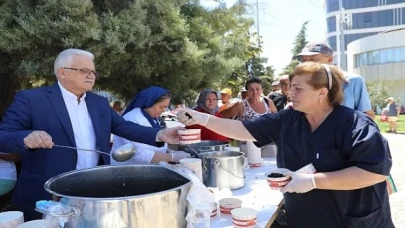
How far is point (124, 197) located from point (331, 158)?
2.79ft

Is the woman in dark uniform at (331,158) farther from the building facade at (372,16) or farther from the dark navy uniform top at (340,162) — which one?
the building facade at (372,16)

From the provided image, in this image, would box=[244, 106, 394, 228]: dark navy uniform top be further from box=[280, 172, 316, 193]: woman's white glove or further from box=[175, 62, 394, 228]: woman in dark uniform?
box=[280, 172, 316, 193]: woman's white glove

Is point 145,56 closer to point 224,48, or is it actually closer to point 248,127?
point 224,48

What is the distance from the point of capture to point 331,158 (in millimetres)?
1371

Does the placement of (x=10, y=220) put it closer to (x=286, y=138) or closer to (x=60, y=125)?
(x=60, y=125)

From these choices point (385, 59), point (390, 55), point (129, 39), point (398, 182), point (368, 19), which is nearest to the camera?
point (129, 39)

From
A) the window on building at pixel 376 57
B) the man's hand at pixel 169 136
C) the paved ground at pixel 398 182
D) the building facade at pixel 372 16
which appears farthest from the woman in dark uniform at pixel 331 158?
the building facade at pixel 372 16

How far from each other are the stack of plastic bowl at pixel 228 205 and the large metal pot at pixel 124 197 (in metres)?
0.36

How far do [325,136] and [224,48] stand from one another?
192 cm

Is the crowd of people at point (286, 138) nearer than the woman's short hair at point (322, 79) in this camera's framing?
Yes

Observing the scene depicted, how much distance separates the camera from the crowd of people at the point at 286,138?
1314 millimetres

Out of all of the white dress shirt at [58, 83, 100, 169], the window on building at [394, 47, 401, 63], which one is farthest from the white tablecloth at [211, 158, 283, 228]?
the window on building at [394, 47, 401, 63]

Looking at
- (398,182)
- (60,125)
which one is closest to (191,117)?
(60,125)

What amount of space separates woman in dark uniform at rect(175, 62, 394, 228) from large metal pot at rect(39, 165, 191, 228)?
19.3 inches
